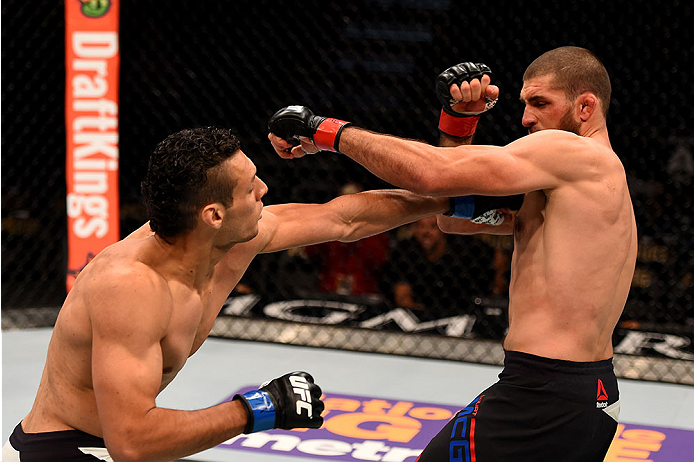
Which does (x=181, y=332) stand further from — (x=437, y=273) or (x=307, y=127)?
(x=437, y=273)

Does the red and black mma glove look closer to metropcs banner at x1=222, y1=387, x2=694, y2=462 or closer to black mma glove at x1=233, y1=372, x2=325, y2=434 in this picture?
black mma glove at x1=233, y1=372, x2=325, y2=434

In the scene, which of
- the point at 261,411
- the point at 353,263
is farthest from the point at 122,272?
the point at 353,263

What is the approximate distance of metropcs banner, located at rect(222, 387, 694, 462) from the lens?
2848mm

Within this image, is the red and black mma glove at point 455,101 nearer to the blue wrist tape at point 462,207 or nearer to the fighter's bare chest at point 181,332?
the blue wrist tape at point 462,207

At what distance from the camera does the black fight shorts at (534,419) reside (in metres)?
1.71

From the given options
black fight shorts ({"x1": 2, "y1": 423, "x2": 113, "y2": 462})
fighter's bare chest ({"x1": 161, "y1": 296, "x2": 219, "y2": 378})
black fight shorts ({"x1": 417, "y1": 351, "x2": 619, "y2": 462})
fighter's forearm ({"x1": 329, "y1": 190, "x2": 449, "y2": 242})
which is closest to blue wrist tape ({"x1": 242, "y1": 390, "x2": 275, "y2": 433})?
fighter's bare chest ({"x1": 161, "y1": 296, "x2": 219, "y2": 378})

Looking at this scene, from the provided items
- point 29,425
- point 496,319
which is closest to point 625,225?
point 29,425

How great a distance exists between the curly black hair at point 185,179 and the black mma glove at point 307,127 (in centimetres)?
34

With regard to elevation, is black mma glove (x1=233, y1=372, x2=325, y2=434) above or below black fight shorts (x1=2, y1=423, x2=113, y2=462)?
above

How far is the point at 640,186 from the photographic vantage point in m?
4.53

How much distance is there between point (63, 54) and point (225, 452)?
289 cm

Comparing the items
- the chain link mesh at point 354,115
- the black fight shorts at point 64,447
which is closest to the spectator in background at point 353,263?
the chain link mesh at point 354,115

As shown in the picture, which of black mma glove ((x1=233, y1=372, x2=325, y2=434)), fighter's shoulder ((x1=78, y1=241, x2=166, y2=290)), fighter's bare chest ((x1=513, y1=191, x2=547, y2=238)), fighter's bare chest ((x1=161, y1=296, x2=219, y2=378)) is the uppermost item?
fighter's bare chest ((x1=513, y1=191, x2=547, y2=238))

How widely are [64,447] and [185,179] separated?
53 cm
